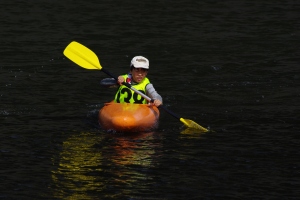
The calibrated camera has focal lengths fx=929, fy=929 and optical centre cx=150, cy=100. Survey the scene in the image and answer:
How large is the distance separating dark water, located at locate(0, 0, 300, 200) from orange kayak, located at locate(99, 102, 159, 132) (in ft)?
0.54

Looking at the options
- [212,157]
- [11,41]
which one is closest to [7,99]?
[212,157]

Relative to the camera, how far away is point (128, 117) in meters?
13.4

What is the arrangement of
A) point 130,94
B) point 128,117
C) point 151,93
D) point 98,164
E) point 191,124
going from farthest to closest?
point 130,94 → point 151,93 → point 191,124 → point 128,117 → point 98,164

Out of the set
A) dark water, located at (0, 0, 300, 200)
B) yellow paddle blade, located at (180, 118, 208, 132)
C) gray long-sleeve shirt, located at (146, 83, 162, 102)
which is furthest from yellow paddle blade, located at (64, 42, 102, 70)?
yellow paddle blade, located at (180, 118, 208, 132)

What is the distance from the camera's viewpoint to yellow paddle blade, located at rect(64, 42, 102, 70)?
15.1 meters

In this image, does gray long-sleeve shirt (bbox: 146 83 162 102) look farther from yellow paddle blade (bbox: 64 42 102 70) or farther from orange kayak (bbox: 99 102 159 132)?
yellow paddle blade (bbox: 64 42 102 70)

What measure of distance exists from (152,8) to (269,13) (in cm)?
345

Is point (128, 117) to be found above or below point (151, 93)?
below

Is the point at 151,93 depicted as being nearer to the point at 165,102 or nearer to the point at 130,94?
the point at 130,94

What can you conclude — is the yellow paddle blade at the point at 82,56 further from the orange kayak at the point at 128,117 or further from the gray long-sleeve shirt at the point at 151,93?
the orange kayak at the point at 128,117

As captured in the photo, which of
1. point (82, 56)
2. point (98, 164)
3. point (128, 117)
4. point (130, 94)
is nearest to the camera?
point (98, 164)

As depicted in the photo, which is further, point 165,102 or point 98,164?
point 165,102

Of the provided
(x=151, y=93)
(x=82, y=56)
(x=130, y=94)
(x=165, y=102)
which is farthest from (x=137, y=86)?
(x=165, y=102)

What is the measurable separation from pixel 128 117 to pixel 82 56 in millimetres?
2270
